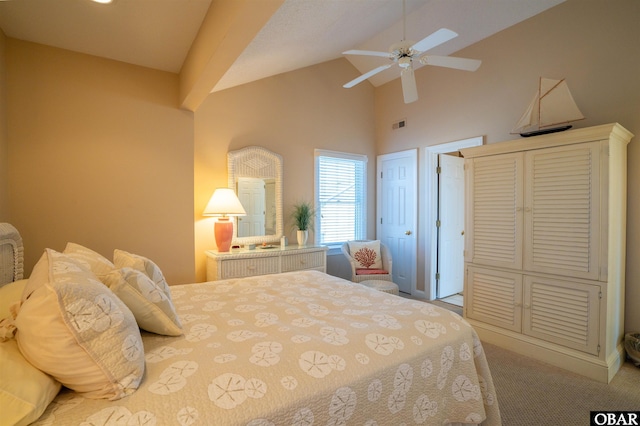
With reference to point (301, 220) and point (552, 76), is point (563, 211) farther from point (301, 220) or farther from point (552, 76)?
point (301, 220)

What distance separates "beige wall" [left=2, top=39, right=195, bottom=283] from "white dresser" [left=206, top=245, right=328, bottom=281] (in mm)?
291

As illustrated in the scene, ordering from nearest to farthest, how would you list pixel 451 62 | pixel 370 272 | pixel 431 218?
pixel 451 62 → pixel 370 272 → pixel 431 218

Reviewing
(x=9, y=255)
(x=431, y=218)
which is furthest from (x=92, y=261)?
(x=431, y=218)

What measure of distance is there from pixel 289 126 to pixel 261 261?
6.25 ft

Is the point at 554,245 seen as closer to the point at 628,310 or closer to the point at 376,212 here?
the point at 628,310

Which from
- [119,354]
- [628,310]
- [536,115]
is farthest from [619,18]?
[119,354]

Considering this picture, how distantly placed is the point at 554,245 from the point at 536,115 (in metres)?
1.18

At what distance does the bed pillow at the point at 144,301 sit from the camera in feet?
4.16

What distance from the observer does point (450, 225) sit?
14.7 feet

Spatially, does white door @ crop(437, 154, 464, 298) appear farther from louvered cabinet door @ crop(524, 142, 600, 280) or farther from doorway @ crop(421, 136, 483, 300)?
louvered cabinet door @ crop(524, 142, 600, 280)

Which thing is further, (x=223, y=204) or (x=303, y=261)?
(x=303, y=261)

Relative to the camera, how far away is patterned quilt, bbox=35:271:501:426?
0.92 metres

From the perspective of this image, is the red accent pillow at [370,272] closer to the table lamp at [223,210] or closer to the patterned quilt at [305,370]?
the table lamp at [223,210]

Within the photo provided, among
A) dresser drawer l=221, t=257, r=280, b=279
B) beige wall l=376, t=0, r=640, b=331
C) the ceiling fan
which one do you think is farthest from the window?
the ceiling fan
